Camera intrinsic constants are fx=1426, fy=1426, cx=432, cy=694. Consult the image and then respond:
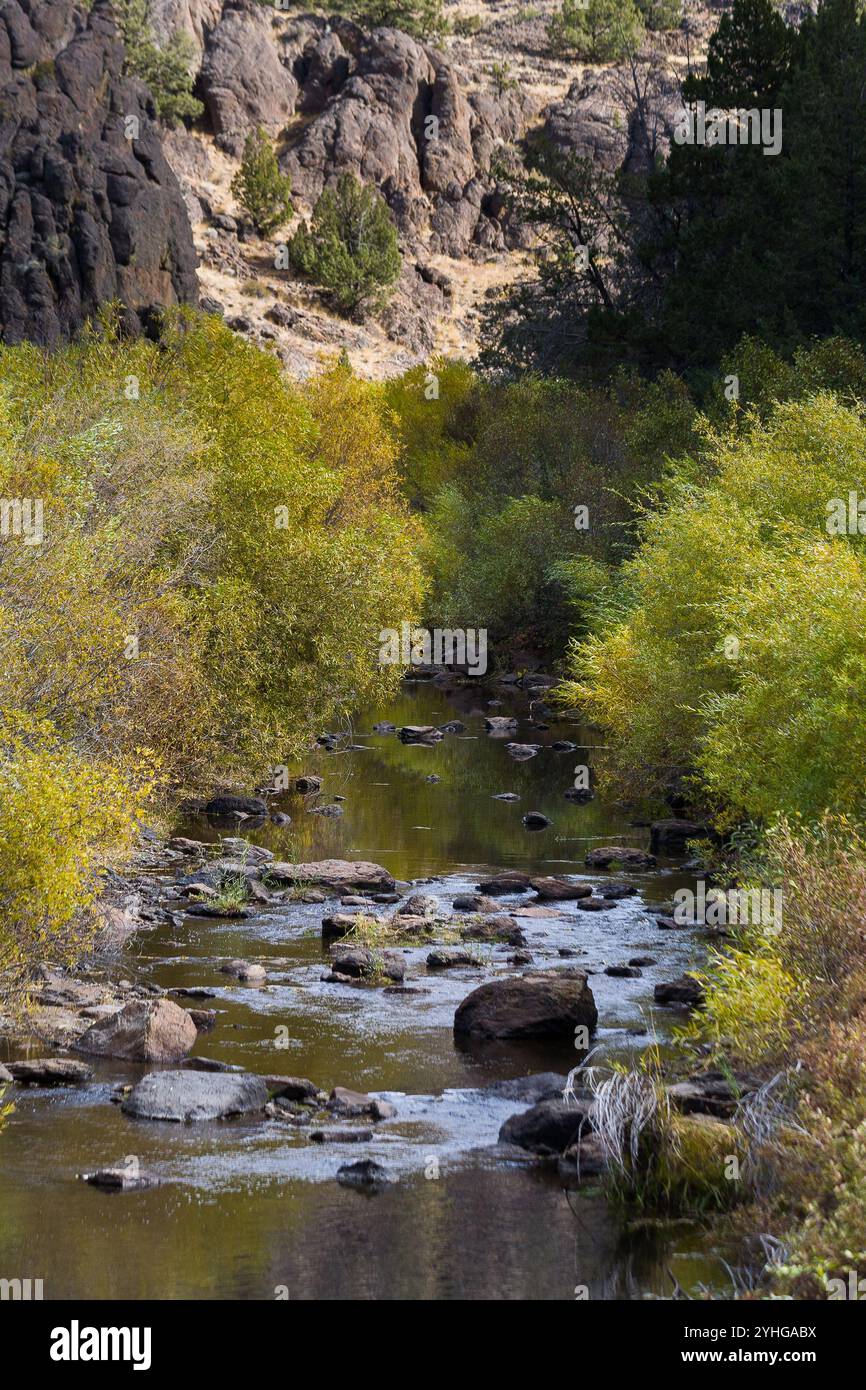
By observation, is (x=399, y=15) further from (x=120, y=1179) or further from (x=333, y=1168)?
(x=120, y=1179)

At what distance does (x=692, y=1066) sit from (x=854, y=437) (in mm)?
17257

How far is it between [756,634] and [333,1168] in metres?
9.10

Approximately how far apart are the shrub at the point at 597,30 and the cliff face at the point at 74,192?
10328 centimetres

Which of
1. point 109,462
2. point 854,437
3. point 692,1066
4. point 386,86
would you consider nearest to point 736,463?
point 854,437

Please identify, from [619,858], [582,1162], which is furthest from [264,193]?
[582,1162]

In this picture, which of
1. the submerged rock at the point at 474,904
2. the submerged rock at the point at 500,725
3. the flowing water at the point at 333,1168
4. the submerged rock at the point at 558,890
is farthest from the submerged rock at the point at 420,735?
the flowing water at the point at 333,1168

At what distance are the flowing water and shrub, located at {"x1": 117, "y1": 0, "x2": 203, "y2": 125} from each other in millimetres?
118575

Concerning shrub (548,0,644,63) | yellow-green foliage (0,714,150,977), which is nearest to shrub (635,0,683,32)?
shrub (548,0,644,63)

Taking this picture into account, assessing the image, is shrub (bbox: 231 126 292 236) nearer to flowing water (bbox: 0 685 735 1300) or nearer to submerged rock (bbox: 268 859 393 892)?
submerged rock (bbox: 268 859 393 892)

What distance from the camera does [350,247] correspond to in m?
117

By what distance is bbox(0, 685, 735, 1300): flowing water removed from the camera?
978 centimetres

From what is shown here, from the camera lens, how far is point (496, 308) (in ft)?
202
